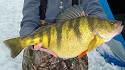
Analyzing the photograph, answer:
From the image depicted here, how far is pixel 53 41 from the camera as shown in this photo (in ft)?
7.36

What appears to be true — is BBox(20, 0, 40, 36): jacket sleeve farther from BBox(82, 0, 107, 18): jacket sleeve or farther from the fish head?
the fish head

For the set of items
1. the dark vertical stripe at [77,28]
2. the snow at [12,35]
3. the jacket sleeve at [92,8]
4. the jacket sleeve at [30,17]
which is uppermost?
the dark vertical stripe at [77,28]

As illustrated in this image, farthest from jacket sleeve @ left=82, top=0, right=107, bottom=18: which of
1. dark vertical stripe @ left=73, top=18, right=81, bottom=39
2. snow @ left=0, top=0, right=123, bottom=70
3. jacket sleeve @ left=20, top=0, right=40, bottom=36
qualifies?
snow @ left=0, top=0, right=123, bottom=70

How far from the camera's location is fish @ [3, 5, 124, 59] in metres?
2.16

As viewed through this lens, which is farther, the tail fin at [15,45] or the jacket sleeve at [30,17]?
the jacket sleeve at [30,17]

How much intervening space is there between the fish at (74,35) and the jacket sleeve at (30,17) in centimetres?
34

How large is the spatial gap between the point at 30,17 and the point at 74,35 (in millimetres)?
610

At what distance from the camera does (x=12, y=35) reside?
491 cm

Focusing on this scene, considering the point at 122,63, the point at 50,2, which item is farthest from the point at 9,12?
the point at 50,2

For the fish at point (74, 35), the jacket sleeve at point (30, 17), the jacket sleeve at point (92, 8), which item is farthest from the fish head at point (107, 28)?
the jacket sleeve at point (30, 17)

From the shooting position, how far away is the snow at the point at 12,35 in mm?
3994

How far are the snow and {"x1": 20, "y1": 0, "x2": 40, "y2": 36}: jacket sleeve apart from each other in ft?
4.66

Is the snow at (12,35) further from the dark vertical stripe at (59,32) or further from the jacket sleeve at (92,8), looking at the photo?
the dark vertical stripe at (59,32)

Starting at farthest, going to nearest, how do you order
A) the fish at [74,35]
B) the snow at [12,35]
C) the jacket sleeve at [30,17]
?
the snow at [12,35] → the jacket sleeve at [30,17] → the fish at [74,35]
